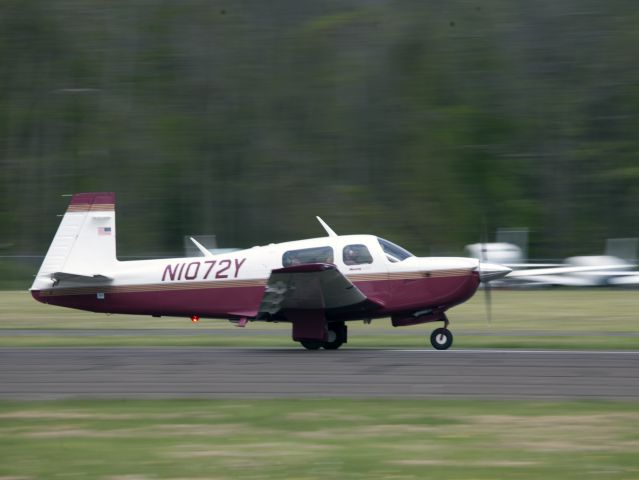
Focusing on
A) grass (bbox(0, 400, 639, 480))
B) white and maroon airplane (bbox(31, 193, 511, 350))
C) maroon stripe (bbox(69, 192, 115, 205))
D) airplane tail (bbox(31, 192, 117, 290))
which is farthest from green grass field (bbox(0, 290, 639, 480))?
maroon stripe (bbox(69, 192, 115, 205))

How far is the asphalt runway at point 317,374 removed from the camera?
10078mm

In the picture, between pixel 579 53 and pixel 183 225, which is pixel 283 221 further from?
pixel 579 53

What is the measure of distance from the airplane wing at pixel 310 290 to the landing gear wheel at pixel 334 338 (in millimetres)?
687

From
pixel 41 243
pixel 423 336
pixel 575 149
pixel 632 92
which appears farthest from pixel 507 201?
pixel 423 336

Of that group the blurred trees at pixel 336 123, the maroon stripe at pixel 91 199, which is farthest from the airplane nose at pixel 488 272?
the blurred trees at pixel 336 123

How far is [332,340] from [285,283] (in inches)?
63.9

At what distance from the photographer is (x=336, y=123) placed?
43.3 metres

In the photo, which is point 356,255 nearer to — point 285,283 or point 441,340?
point 285,283

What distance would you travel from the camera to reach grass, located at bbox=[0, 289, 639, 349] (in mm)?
15844

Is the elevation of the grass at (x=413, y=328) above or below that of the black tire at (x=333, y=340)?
below

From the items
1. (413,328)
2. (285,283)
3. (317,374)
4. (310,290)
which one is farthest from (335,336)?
(413,328)

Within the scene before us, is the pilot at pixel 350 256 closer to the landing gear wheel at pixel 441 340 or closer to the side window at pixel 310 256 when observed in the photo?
the side window at pixel 310 256

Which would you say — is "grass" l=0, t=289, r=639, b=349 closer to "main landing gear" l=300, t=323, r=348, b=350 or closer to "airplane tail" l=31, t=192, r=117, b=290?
"main landing gear" l=300, t=323, r=348, b=350

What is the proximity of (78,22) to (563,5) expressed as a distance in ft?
78.9
